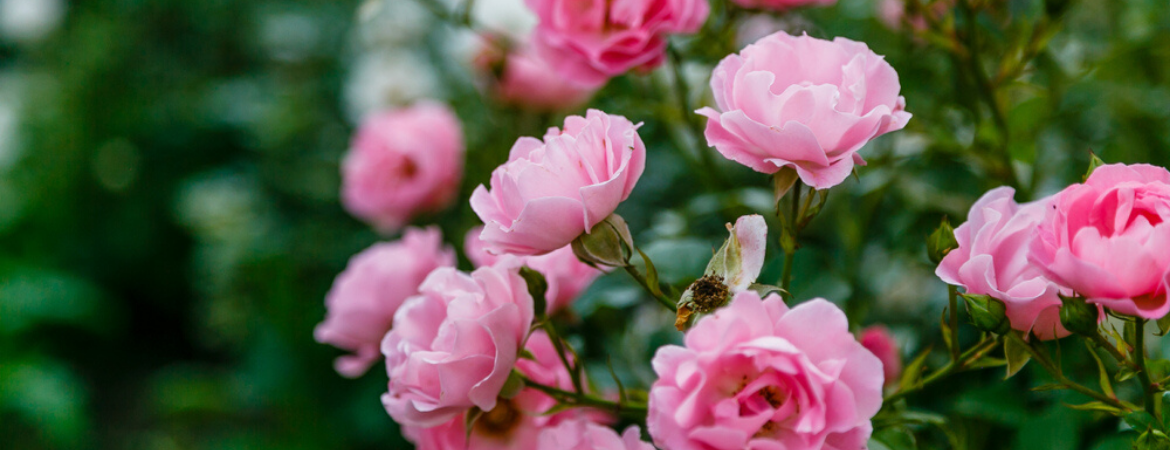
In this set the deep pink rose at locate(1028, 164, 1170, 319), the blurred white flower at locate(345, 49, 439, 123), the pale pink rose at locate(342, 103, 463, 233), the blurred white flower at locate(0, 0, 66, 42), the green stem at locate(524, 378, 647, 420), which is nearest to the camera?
the deep pink rose at locate(1028, 164, 1170, 319)

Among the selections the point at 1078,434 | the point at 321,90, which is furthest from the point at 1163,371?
the point at 321,90

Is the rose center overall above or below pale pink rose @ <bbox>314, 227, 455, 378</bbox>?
below

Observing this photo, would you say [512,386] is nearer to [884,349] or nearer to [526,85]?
[884,349]

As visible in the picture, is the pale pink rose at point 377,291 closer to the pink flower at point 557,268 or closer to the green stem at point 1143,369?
the pink flower at point 557,268

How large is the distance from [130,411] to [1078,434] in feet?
6.47

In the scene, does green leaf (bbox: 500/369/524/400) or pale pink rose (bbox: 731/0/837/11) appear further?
pale pink rose (bbox: 731/0/837/11)

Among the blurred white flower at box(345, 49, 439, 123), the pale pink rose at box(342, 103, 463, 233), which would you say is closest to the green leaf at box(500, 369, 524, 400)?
the pale pink rose at box(342, 103, 463, 233)

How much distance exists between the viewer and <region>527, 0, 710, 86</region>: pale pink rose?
0.46 meters

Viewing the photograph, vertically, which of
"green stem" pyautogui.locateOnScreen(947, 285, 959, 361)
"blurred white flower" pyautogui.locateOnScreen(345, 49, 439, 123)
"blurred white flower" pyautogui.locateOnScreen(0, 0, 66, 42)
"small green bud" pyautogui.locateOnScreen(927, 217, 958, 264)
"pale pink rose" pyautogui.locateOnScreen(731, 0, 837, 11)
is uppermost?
"blurred white flower" pyautogui.locateOnScreen(0, 0, 66, 42)

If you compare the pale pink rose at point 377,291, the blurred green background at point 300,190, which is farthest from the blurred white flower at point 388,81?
the pale pink rose at point 377,291

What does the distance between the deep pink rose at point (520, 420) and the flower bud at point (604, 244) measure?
2.9 inches

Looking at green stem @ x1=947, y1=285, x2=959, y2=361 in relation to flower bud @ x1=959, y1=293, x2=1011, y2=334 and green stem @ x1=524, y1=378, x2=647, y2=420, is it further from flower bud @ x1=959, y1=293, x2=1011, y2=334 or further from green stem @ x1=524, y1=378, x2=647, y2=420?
green stem @ x1=524, y1=378, x2=647, y2=420

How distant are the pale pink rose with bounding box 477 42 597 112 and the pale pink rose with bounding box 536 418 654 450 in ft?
1.64

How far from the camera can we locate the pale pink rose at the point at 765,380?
27cm
